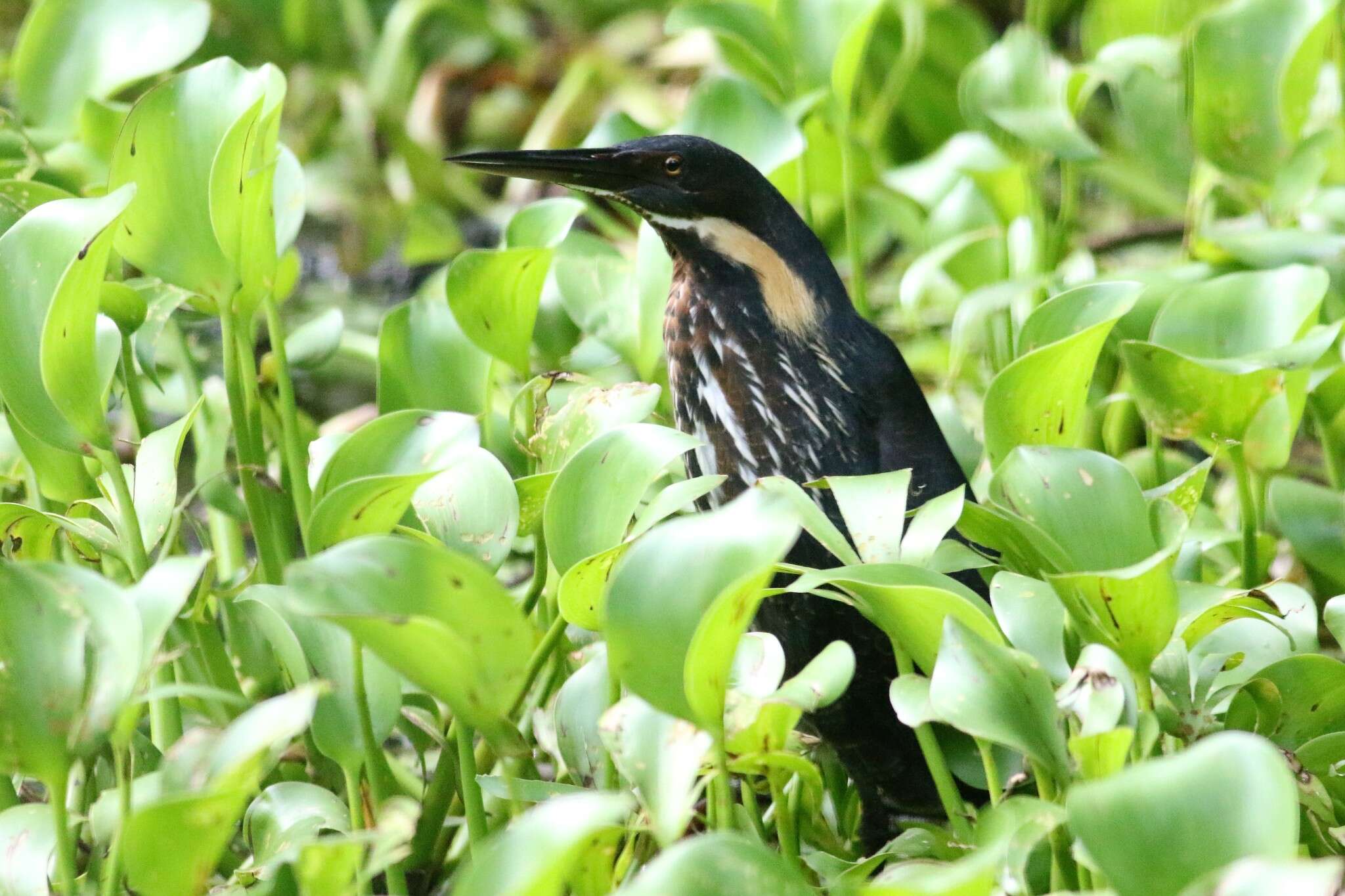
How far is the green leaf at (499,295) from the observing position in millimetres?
1332

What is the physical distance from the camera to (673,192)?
4.97 ft

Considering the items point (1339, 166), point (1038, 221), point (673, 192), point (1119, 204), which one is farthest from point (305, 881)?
point (1119, 204)

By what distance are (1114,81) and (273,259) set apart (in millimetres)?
1300

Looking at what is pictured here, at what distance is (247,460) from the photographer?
1.35 m

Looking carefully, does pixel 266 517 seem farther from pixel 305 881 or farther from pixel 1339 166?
pixel 1339 166

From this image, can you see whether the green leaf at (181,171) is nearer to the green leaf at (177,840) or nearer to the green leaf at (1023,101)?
the green leaf at (177,840)

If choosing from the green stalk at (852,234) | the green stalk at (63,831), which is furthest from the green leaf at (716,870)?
the green stalk at (852,234)

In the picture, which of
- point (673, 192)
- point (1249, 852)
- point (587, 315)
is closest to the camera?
point (1249, 852)

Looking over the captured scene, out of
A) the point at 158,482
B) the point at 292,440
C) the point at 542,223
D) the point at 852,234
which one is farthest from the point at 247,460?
the point at 852,234

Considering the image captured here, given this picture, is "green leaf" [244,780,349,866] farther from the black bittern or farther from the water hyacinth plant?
the black bittern

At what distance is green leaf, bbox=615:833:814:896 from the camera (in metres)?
0.74

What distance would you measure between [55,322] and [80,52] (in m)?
0.85

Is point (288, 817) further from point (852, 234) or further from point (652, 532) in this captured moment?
point (852, 234)

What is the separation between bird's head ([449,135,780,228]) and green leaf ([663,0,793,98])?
34 cm
